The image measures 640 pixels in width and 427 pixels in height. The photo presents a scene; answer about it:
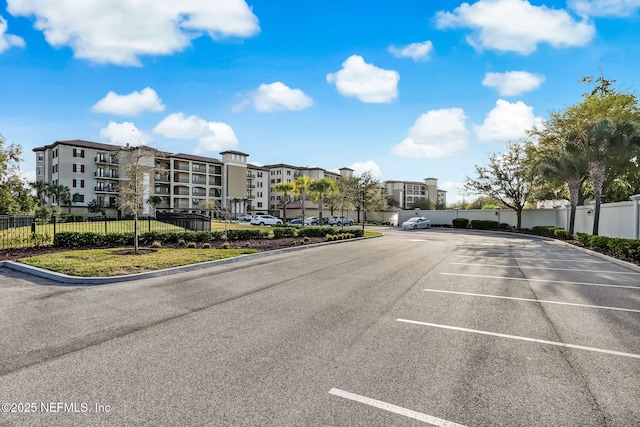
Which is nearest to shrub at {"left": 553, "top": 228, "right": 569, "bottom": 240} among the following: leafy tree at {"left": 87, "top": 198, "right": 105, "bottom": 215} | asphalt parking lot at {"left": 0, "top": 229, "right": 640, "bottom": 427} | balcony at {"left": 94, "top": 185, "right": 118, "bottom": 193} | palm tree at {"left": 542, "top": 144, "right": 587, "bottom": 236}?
palm tree at {"left": 542, "top": 144, "right": 587, "bottom": 236}

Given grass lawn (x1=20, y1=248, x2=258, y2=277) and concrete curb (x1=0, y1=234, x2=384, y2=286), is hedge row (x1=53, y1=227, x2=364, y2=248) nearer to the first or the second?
grass lawn (x1=20, y1=248, x2=258, y2=277)

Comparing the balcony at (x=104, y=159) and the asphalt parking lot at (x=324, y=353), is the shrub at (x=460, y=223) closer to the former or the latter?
the asphalt parking lot at (x=324, y=353)

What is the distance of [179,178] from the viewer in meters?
66.6

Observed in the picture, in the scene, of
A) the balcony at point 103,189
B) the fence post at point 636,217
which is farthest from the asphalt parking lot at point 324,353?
the balcony at point 103,189

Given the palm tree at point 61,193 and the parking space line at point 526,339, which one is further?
the palm tree at point 61,193

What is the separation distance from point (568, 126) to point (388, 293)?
29.0m

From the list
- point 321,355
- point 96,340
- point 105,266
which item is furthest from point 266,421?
point 105,266

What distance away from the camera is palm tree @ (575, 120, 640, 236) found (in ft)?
63.1

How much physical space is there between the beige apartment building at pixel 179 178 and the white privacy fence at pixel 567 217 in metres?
29.4

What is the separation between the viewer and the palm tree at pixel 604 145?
19.2 meters

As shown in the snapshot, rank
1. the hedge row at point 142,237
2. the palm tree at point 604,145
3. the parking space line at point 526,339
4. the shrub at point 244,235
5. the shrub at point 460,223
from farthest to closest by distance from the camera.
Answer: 1. the shrub at point 460,223
2. the shrub at point 244,235
3. the palm tree at point 604,145
4. the hedge row at point 142,237
5. the parking space line at point 526,339

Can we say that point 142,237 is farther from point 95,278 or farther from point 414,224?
point 414,224

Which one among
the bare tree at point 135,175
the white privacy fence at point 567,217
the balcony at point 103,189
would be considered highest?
the balcony at point 103,189

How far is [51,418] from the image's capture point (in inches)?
126
